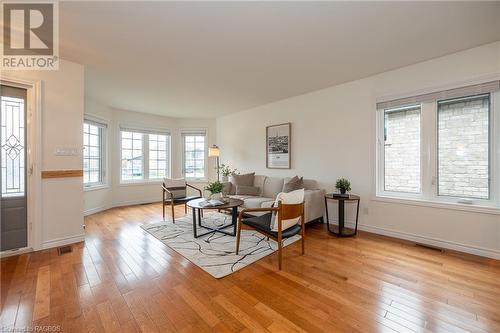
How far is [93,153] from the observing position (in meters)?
5.00

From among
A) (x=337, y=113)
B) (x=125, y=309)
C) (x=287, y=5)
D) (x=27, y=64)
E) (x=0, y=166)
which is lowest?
(x=125, y=309)

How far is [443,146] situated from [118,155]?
6672mm

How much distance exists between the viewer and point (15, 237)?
8.82ft

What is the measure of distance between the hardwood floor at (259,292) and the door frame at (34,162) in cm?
29

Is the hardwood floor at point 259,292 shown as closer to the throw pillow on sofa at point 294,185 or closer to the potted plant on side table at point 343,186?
the potted plant on side table at point 343,186

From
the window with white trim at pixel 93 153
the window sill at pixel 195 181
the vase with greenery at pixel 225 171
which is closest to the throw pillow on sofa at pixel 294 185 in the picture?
the vase with greenery at pixel 225 171

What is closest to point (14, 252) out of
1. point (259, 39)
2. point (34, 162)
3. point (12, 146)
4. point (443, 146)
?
point (34, 162)

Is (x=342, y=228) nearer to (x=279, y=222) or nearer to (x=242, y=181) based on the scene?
(x=279, y=222)

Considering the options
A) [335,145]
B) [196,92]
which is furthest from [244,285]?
[196,92]

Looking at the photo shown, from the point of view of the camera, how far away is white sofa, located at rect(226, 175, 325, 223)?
3.64 meters

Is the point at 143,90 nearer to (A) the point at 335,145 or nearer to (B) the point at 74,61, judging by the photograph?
(B) the point at 74,61

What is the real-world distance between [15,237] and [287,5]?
4.09 m

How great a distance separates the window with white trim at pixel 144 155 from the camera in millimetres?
5809

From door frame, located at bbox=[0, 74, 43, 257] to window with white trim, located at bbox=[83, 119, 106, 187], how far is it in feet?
6.62
